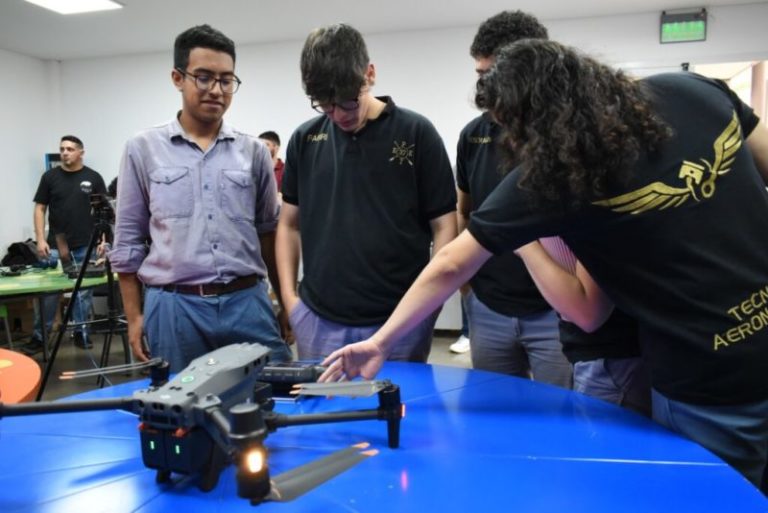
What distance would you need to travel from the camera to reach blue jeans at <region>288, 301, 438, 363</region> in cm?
167

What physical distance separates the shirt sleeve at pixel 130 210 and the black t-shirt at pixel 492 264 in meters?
1.04

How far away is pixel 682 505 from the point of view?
0.80 meters

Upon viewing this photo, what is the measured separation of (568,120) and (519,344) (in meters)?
0.90

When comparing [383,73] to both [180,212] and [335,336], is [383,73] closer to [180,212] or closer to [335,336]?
[180,212]

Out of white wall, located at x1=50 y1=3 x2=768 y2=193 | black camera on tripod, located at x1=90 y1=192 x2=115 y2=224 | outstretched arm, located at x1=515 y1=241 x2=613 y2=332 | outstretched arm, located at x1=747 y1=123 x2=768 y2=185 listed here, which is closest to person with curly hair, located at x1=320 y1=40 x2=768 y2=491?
outstretched arm, located at x1=515 y1=241 x2=613 y2=332

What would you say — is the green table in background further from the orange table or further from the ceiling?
the ceiling

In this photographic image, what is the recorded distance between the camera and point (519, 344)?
1.71 metres

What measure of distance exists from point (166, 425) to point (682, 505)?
0.75 meters

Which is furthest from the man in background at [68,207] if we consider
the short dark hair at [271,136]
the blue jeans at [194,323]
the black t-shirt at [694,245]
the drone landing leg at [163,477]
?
the black t-shirt at [694,245]

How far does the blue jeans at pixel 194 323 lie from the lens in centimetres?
174

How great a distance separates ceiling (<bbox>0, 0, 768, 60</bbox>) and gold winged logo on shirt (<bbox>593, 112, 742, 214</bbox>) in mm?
4054

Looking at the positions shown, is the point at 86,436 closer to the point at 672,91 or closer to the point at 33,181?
the point at 672,91

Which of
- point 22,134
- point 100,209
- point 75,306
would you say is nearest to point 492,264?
point 100,209

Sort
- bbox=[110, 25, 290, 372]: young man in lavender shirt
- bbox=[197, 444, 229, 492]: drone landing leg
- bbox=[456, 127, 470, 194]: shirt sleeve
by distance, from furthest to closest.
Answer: bbox=[456, 127, 470, 194]: shirt sleeve < bbox=[110, 25, 290, 372]: young man in lavender shirt < bbox=[197, 444, 229, 492]: drone landing leg
